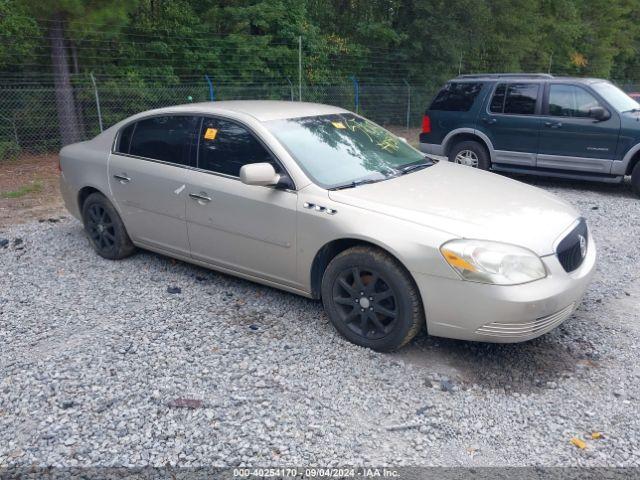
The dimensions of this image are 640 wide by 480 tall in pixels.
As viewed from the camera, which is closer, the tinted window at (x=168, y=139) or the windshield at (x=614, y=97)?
the tinted window at (x=168, y=139)

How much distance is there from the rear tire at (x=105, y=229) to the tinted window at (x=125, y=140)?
53 centimetres

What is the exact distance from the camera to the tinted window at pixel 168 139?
4.92 m

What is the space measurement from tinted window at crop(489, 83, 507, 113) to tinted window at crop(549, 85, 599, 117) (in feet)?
2.46

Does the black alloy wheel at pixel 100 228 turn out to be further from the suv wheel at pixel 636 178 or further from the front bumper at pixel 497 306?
the suv wheel at pixel 636 178

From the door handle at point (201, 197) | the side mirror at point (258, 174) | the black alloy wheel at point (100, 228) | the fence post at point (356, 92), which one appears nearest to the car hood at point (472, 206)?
the side mirror at point (258, 174)

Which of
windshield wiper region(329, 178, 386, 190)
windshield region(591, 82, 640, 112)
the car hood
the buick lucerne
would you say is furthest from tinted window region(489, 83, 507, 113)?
windshield wiper region(329, 178, 386, 190)

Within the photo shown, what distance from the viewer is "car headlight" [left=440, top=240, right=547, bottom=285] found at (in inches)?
137

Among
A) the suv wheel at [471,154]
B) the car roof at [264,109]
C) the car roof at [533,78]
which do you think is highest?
the car roof at [264,109]

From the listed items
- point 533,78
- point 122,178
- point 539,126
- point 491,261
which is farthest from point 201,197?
point 533,78

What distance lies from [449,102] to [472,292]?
713 centimetres

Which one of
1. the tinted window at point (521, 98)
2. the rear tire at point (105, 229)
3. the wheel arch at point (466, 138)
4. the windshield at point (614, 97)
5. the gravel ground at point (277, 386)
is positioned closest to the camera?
the gravel ground at point (277, 386)

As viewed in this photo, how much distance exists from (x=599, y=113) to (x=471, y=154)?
208 centimetres

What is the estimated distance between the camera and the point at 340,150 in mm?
4625

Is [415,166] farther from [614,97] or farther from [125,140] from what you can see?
[614,97]
